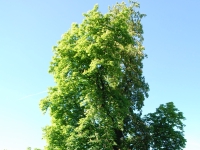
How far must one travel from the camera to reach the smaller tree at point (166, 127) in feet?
94.8

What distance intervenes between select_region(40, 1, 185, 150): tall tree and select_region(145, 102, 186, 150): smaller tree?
1142 millimetres

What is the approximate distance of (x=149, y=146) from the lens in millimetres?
27891

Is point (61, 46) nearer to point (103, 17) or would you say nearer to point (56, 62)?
point (56, 62)

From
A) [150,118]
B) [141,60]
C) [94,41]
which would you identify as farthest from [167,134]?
[94,41]

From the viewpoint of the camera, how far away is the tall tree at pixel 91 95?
77.2 ft

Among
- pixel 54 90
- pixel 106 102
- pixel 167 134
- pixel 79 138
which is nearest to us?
pixel 79 138

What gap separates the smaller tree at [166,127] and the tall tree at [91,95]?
114 cm

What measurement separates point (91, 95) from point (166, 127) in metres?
10.8

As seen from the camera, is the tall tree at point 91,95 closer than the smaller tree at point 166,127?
Yes

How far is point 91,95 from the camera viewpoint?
23672 millimetres

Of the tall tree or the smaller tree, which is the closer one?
the tall tree

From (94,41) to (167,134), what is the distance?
12662 mm

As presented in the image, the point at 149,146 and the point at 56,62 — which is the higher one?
the point at 56,62

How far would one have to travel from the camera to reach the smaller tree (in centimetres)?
2891
